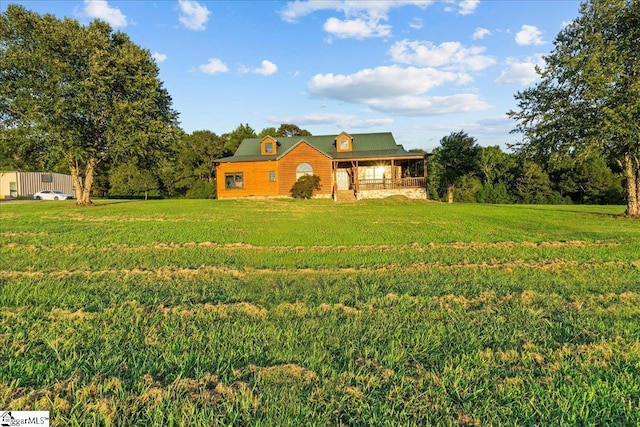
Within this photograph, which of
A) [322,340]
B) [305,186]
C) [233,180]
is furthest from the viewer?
[233,180]

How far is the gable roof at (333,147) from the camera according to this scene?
33562 millimetres

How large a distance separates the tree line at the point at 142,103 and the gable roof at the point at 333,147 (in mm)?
5160

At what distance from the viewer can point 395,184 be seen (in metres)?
32.8

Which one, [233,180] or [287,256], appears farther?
[233,180]

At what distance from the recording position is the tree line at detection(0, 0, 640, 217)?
1683cm

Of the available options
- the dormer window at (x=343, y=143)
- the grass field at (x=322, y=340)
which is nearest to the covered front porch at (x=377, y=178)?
the dormer window at (x=343, y=143)

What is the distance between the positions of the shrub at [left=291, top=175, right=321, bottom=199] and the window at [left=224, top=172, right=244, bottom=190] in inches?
236

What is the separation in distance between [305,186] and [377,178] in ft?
23.4

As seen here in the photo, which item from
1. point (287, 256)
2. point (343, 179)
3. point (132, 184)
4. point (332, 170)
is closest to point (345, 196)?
point (332, 170)

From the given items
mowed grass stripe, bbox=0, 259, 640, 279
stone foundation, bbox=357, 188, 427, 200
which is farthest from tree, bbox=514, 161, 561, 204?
mowed grass stripe, bbox=0, 259, 640, 279

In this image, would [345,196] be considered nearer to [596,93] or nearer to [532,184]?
[596,93]

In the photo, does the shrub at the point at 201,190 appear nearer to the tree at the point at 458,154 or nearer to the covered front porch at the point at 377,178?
the covered front porch at the point at 377,178

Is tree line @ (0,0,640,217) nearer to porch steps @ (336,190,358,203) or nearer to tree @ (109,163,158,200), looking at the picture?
porch steps @ (336,190,358,203)

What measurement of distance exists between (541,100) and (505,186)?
122 feet
